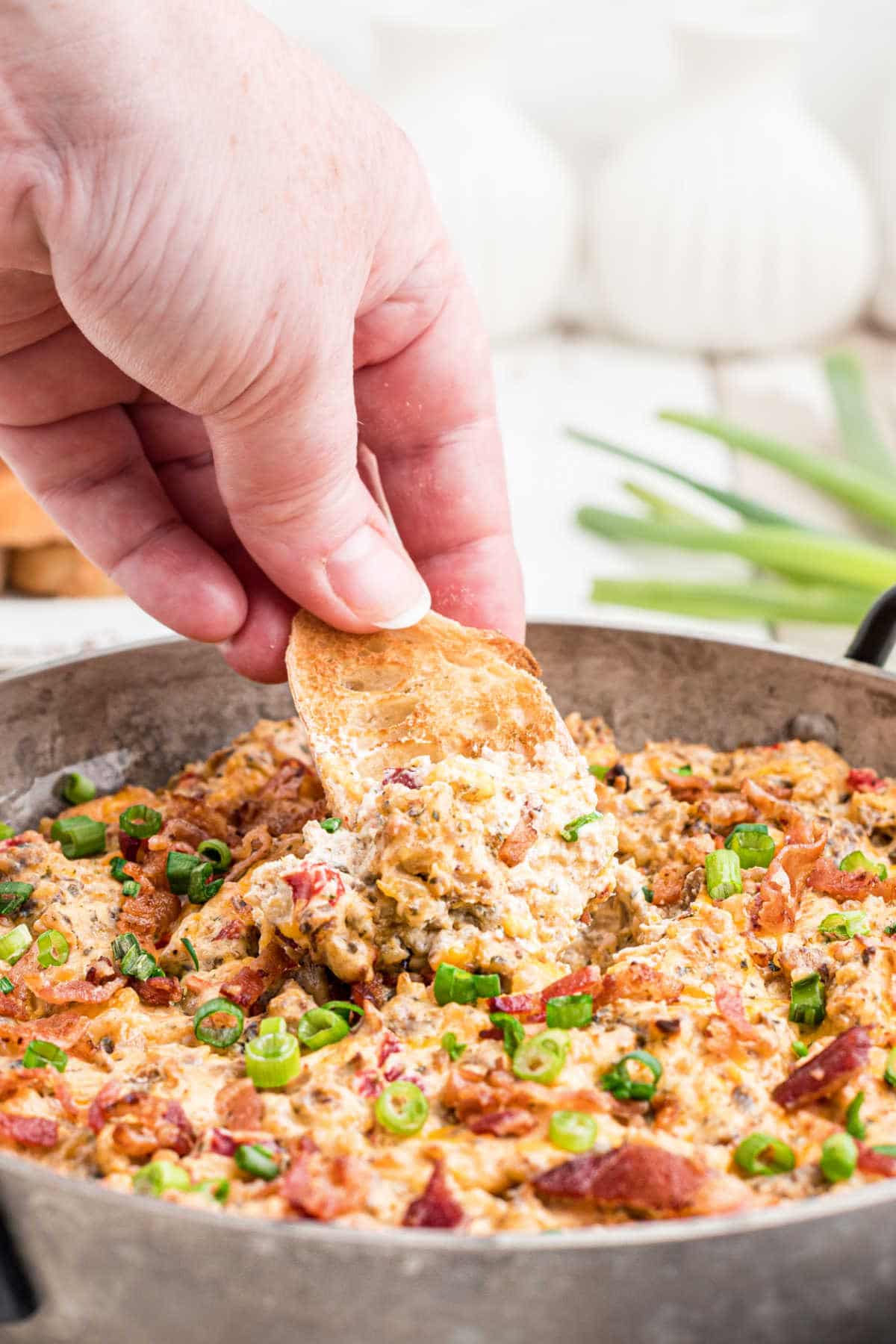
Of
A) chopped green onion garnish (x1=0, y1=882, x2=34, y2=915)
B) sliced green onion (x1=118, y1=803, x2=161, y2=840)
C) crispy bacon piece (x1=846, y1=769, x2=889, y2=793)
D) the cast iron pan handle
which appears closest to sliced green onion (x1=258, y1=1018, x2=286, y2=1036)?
chopped green onion garnish (x1=0, y1=882, x2=34, y2=915)

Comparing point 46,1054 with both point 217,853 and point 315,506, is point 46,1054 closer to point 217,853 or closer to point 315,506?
point 217,853

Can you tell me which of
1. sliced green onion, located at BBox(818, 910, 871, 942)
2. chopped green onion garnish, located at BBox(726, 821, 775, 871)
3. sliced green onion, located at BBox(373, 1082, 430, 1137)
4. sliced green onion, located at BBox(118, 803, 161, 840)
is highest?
sliced green onion, located at BBox(373, 1082, 430, 1137)

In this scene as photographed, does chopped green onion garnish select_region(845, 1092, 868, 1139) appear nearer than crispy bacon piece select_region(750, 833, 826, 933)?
Yes

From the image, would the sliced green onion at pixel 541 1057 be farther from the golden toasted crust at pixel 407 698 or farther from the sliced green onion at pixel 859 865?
the sliced green onion at pixel 859 865

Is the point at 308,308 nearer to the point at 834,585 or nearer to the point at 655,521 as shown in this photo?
the point at 834,585

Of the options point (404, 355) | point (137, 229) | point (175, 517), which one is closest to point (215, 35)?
point (137, 229)

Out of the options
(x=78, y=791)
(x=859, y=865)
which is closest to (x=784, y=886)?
(x=859, y=865)

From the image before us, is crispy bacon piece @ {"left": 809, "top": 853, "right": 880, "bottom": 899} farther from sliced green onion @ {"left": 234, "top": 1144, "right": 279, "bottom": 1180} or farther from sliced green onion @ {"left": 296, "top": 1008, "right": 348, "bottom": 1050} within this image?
sliced green onion @ {"left": 234, "top": 1144, "right": 279, "bottom": 1180}
